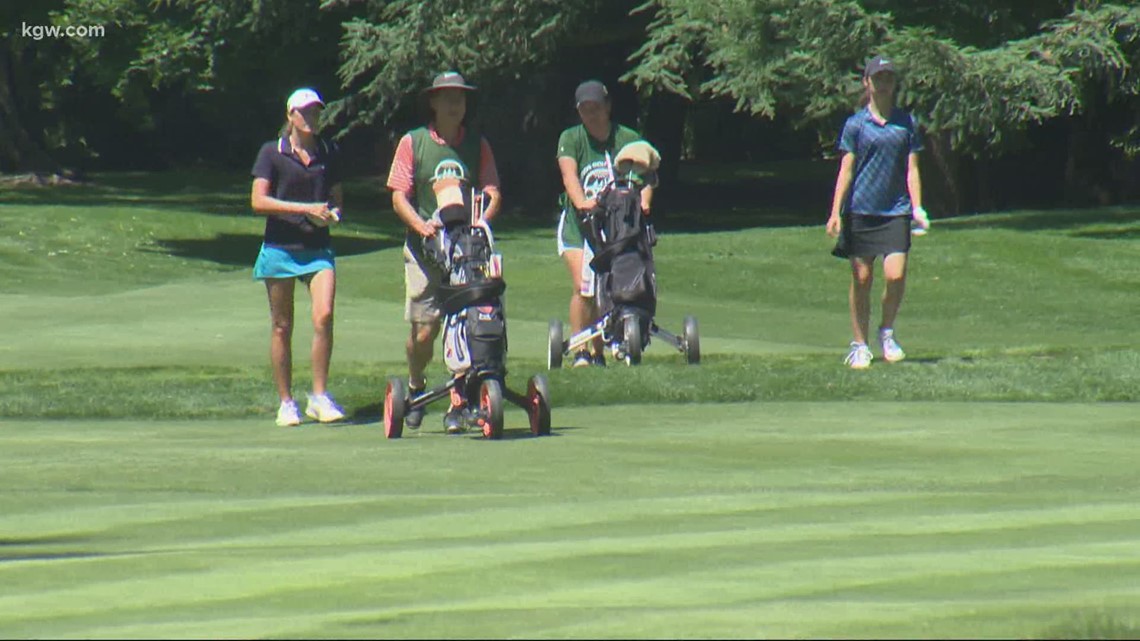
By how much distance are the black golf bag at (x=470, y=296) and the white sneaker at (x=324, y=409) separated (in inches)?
48.2

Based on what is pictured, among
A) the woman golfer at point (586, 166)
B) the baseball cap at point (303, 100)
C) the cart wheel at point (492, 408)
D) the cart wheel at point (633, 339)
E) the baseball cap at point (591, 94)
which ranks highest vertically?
the baseball cap at point (303, 100)

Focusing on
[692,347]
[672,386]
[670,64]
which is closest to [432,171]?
[672,386]

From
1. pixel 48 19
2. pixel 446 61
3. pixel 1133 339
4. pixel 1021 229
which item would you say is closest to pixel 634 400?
pixel 1133 339

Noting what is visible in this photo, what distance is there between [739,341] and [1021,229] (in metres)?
13.3

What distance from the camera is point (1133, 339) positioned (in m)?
17.9

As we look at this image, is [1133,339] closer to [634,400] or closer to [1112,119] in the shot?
[634,400]

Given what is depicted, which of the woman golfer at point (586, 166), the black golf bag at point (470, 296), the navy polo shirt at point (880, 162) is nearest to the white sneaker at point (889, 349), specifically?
the navy polo shirt at point (880, 162)

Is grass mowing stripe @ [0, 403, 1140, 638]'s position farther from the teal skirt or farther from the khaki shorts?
the teal skirt

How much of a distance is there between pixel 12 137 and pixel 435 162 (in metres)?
45.2

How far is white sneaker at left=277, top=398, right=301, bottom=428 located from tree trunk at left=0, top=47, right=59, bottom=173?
4230 cm

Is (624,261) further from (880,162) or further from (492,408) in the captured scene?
(492,408)

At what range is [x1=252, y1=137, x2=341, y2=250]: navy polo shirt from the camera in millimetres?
11062

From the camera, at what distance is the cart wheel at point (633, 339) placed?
12727mm

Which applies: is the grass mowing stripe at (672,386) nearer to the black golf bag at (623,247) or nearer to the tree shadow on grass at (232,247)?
the black golf bag at (623,247)
